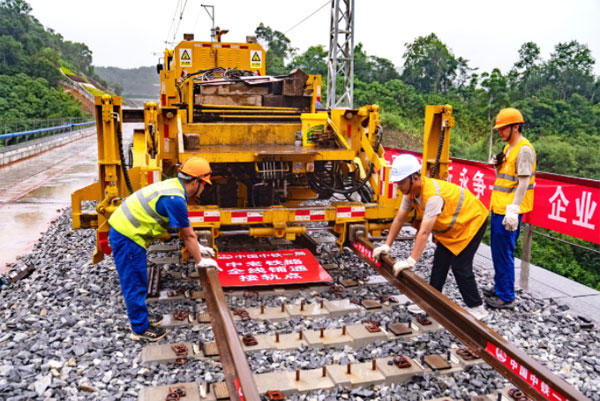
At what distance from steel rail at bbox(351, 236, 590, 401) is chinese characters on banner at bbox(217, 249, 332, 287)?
3.84 ft

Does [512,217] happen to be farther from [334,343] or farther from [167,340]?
[167,340]

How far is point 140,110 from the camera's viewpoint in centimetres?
651

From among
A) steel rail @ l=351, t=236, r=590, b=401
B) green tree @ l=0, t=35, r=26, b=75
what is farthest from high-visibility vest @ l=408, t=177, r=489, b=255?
green tree @ l=0, t=35, r=26, b=75

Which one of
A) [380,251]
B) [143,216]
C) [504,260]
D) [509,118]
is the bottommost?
[504,260]

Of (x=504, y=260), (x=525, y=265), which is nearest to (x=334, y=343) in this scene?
(x=504, y=260)

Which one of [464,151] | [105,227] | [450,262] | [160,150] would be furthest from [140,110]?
[464,151]

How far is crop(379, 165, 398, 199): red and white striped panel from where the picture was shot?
252 inches

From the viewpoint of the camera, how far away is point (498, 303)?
5.16m

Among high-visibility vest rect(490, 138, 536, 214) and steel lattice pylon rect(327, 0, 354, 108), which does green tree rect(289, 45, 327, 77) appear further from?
high-visibility vest rect(490, 138, 536, 214)

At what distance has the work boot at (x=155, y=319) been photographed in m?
4.57

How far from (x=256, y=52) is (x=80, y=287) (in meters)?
5.72

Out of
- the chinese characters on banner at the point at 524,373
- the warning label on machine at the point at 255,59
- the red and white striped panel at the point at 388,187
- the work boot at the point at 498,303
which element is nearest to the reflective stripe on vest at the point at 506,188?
the work boot at the point at 498,303

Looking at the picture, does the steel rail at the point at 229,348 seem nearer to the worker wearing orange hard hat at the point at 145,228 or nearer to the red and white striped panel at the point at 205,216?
the worker wearing orange hard hat at the point at 145,228

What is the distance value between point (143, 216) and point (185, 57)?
5.62 metres
